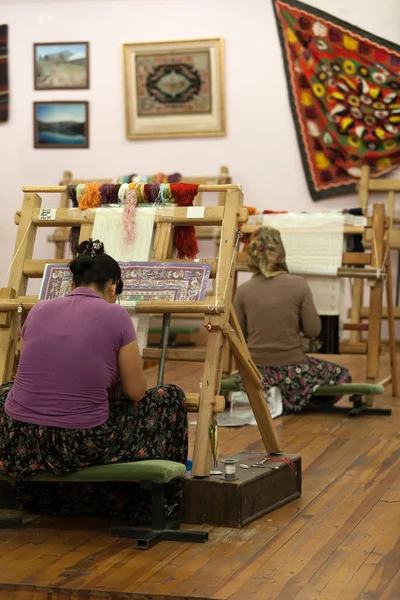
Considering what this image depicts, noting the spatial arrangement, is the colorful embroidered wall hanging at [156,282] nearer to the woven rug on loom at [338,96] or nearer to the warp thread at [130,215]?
the warp thread at [130,215]

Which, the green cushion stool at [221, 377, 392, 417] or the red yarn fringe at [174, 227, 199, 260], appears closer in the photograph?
the red yarn fringe at [174, 227, 199, 260]

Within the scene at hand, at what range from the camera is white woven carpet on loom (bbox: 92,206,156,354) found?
354cm

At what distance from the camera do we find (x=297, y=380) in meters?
5.08

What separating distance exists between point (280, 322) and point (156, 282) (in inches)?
67.1

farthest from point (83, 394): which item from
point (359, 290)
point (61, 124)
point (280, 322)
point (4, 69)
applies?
point (4, 69)

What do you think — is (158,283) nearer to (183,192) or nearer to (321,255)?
(183,192)

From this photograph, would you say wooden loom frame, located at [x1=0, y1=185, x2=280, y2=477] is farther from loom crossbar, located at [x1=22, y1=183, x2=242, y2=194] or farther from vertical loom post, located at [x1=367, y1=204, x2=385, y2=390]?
vertical loom post, located at [x1=367, y1=204, x2=385, y2=390]

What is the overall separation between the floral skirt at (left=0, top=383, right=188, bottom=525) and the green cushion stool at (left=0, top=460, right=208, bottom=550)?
Answer: 0.03m

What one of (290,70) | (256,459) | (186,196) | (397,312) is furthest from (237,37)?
(256,459)

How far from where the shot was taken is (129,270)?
3494 millimetres

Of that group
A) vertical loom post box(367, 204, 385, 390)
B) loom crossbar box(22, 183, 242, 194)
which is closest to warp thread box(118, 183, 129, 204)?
loom crossbar box(22, 183, 242, 194)

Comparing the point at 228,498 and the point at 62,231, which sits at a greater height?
the point at 62,231

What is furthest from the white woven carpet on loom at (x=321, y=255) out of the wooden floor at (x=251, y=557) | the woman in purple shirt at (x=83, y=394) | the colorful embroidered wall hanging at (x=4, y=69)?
the colorful embroidered wall hanging at (x=4, y=69)

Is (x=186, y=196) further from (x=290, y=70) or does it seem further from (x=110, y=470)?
(x=290, y=70)
